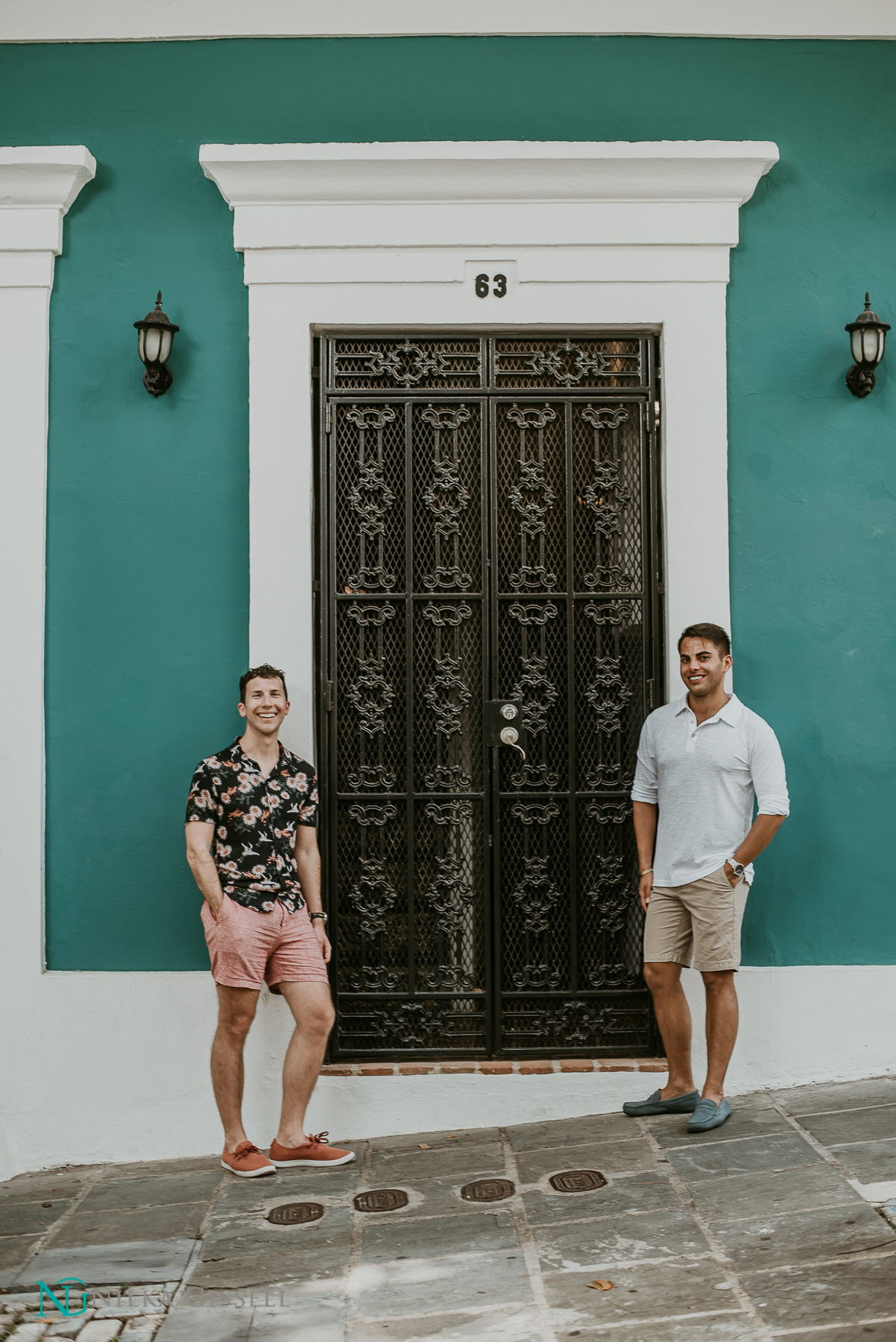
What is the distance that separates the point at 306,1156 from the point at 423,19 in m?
4.91

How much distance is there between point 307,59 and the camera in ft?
15.3

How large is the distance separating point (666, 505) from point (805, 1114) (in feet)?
8.58

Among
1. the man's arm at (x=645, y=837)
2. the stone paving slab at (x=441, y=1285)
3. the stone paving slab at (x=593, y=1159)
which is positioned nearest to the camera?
the stone paving slab at (x=441, y=1285)

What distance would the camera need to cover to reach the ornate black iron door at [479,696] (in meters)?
4.61

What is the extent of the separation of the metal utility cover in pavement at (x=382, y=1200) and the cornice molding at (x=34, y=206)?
408cm

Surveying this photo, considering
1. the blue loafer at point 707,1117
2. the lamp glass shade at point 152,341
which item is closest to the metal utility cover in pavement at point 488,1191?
the blue loafer at point 707,1117

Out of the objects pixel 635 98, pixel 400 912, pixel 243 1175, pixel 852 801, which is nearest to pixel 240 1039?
pixel 243 1175

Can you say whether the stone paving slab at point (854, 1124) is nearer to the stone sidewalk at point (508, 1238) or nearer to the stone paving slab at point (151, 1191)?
the stone sidewalk at point (508, 1238)

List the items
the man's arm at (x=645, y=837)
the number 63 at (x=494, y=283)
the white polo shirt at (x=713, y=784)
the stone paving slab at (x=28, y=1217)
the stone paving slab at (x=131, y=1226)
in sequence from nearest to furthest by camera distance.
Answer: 1. the stone paving slab at (x=131, y=1226)
2. the stone paving slab at (x=28, y=1217)
3. the white polo shirt at (x=713, y=784)
4. the man's arm at (x=645, y=837)
5. the number 63 at (x=494, y=283)

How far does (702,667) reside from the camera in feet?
13.6

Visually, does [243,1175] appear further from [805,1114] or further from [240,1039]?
[805,1114]

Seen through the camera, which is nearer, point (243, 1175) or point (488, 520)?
point (243, 1175)

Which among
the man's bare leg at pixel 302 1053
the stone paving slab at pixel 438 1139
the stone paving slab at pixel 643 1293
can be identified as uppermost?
the man's bare leg at pixel 302 1053

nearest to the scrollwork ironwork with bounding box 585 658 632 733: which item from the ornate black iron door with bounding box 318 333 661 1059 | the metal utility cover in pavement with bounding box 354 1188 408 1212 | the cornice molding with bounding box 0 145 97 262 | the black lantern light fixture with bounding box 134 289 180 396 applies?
the ornate black iron door with bounding box 318 333 661 1059
